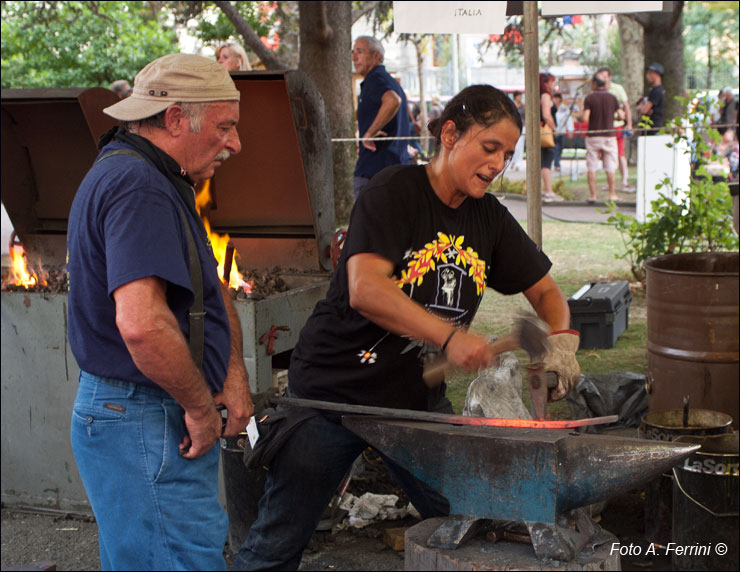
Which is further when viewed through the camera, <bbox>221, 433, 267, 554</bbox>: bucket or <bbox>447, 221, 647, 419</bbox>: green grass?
<bbox>447, 221, 647, 419</bbox>: green grass

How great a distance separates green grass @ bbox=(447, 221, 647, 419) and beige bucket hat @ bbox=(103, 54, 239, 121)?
74.3 inches

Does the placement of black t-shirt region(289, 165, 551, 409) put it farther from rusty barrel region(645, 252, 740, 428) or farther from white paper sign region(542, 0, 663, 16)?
white paper sign region(542, 0, 663, 16)

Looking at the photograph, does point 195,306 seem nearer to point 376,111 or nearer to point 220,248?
point 220,248

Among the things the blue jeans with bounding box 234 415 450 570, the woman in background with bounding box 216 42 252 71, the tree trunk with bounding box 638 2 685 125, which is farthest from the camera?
the tree trunk with bounding box 638 2 685 125

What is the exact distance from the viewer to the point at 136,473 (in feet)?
6.95

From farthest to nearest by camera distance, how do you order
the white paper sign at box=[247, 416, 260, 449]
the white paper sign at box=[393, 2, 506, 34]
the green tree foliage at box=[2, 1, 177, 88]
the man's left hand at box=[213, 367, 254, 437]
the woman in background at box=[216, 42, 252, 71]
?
the green tree foliage at box=[2, 1, 177, 88] → the woman in background at box=[216, 42, 252, 71] → the white paper sign at box=[393, 2, 506, 34] → the white paper sign at box=[247, 416, 260, 449] → the man's left hand at box=[213, 367, 254, 437]

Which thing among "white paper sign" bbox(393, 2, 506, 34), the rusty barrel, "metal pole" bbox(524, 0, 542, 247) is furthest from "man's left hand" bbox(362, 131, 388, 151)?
the rusty barrel

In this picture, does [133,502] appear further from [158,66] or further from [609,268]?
[609,268]

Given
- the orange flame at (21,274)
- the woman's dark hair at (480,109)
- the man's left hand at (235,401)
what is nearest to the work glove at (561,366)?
the woman's dark hair at (480,109)

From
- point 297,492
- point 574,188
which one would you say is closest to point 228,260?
point 297,492

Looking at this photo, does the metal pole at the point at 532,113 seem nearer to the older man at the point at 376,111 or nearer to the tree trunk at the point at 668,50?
the older man at the point at 376,111

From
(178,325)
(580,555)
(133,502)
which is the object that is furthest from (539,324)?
(133,502)

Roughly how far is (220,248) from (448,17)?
1.72 metres

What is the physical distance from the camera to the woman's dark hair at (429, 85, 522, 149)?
2537 millimetres
